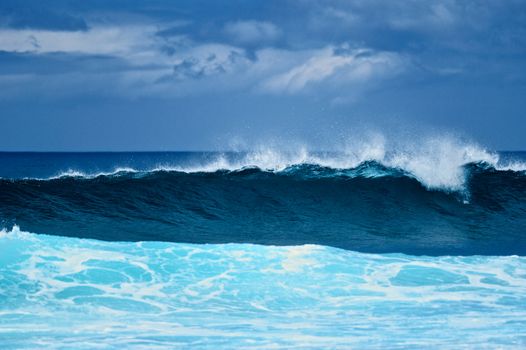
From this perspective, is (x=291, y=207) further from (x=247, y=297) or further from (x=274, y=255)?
(x=247, y=297)

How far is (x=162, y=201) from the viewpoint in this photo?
15680 millimetres

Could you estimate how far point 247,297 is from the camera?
330 inches

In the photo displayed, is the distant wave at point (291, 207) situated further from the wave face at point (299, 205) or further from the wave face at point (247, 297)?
the wave face at point (247, 297)

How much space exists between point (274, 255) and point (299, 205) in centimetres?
571

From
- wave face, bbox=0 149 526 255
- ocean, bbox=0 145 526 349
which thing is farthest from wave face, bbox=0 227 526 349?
wave face, bbox=0 149 526 255

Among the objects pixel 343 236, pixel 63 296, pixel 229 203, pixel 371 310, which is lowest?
pixel 371 310

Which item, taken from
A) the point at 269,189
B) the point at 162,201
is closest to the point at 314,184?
the point at 269,189

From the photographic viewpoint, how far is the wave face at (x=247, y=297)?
21.1 ft

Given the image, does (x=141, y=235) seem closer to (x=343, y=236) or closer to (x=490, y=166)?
(x=343, y=236)

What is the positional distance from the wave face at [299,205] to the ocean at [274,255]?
0.05m

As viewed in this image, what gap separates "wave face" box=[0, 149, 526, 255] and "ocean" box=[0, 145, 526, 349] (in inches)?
2.1

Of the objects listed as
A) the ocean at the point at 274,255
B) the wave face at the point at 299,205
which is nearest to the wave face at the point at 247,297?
the ocean at the point at 274,255

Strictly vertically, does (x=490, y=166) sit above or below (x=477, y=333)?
above

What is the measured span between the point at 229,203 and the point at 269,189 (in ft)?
4.84
